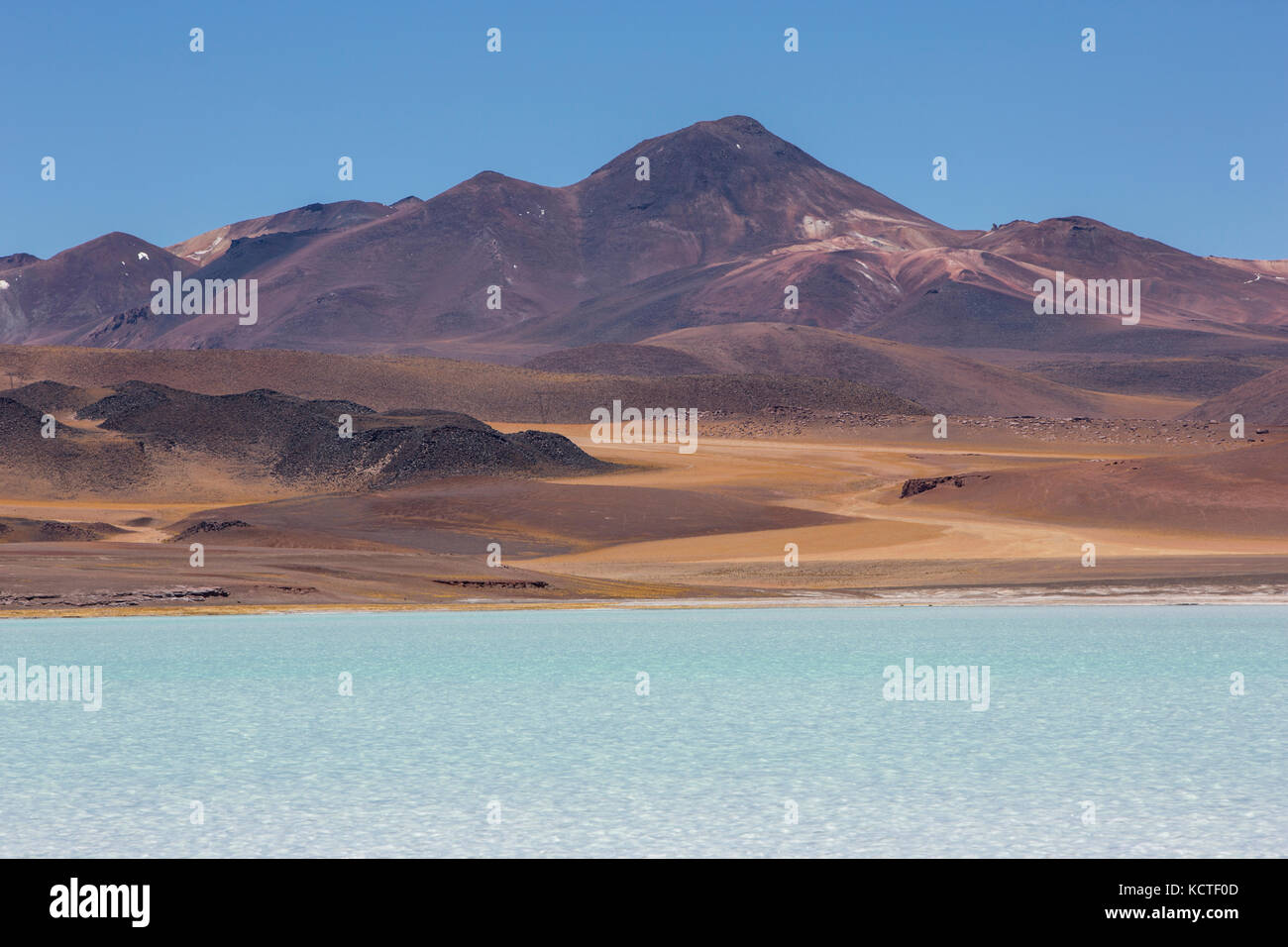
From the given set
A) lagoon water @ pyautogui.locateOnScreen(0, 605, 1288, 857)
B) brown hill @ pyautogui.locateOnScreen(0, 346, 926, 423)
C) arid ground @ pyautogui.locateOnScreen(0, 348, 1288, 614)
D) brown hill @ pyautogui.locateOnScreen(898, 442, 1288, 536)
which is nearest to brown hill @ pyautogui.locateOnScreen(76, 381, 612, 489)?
arid ground @ pyautogui.locateOnScreen(0, 348, 1288, 614)

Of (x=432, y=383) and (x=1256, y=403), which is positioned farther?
(x=1256, y=403)

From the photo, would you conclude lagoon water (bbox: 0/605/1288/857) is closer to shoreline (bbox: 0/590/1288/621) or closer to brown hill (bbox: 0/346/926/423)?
shoreline (bbox: 0/590/1288/621)

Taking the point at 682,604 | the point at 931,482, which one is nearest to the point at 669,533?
the point at 931,482

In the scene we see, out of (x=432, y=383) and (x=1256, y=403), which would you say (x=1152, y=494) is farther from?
(x=1256, y=403)

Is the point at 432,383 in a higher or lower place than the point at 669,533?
higher

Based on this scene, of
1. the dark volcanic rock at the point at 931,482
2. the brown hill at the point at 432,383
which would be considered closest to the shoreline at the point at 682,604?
the dark volcanic rock at the point at 931,482

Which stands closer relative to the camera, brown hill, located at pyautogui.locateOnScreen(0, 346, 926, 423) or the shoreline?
the shoreline
